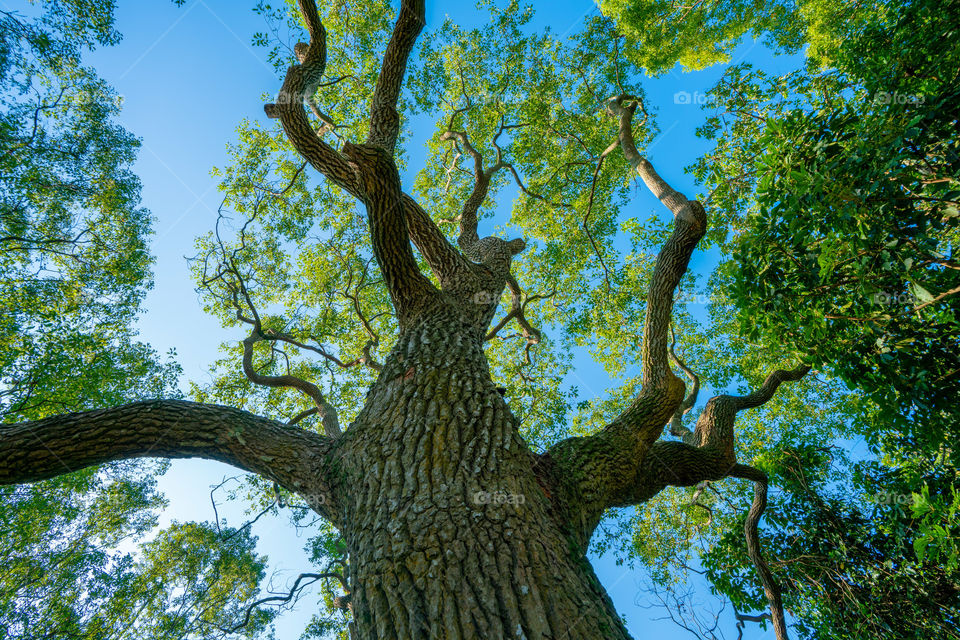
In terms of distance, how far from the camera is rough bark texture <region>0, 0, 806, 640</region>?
1.68 meters

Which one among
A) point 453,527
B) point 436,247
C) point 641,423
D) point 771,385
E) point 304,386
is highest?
point 436,247

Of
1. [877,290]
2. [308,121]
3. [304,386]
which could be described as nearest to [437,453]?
[877,290]

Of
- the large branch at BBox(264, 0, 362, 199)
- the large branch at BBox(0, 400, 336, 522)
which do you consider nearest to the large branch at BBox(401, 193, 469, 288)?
the large branch at BBox(264, 0, 362, 199)

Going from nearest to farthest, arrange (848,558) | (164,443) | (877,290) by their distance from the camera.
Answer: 1. (877,290)
2. (164,443)
3. (848,558)

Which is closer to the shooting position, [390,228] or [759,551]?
[390,228]

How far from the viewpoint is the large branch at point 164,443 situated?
2604 mm

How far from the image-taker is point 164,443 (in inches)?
111

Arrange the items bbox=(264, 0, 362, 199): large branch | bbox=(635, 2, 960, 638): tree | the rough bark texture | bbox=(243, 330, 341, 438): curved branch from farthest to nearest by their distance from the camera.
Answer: bbox=(243, 330, 341, 438): curved branch
bbox=(264, 0, 362, 199): large branch
bbox=(635, 2, 960, 638): tree
the rough bark texture

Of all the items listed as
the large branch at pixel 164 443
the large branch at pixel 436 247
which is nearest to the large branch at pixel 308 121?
the large branch at pixel 436 247

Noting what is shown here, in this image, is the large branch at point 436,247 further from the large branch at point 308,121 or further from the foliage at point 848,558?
the foliage at point 848,558

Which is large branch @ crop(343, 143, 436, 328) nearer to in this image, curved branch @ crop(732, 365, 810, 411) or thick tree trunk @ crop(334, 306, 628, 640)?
thick tree trunk @ crop(334, 306, 628, 640)

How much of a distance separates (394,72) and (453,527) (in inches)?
212

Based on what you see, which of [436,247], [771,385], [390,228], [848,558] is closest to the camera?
[390,228]

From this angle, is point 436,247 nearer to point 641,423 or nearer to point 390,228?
point 390,228
